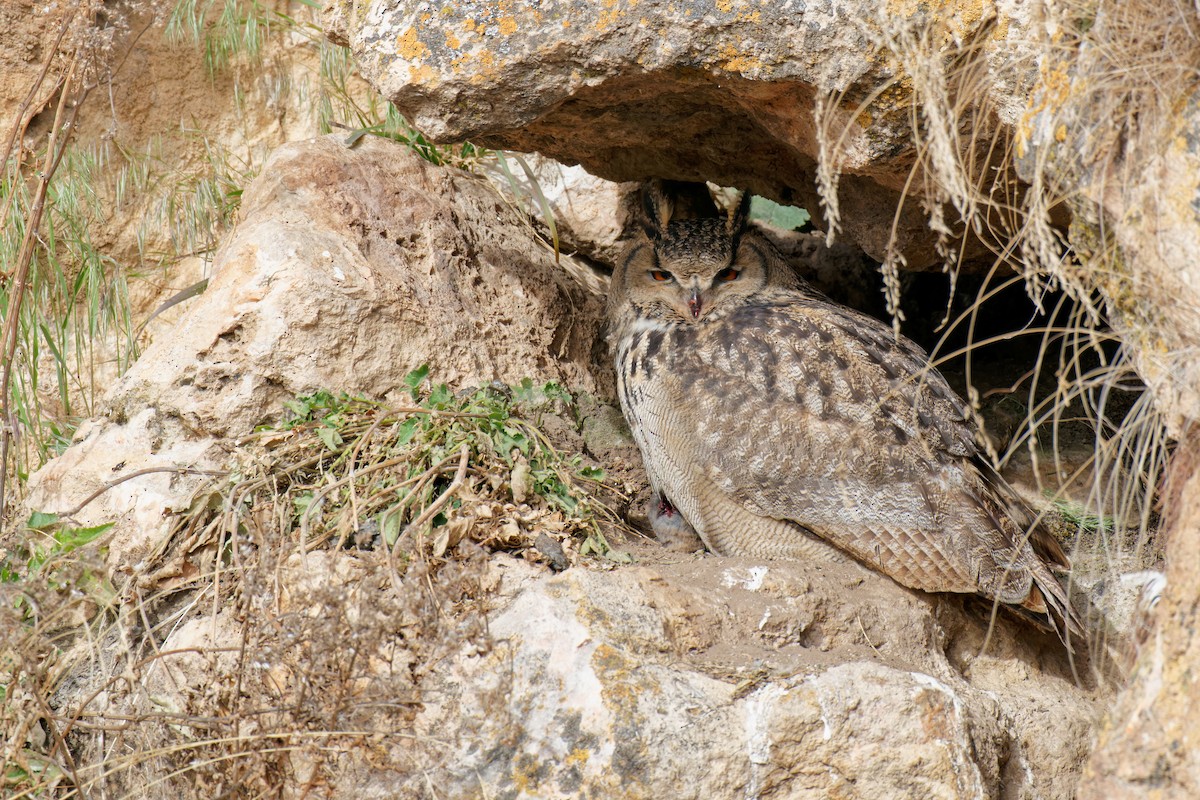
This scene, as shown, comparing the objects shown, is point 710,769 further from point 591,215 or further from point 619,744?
point 591,215

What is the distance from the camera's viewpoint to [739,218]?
13.3 ft

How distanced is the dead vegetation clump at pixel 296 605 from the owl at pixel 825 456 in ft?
1.20

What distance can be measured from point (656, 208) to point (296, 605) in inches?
84.3

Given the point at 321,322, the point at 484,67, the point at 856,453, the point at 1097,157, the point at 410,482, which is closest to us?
the point at 1097,157

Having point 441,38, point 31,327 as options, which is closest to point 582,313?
point 441,38

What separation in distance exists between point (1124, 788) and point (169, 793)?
1977 millimetres

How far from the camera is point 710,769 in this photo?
2.48m

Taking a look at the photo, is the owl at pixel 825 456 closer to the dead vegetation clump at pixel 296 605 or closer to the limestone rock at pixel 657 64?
the dead vegetation clump at pixel 296 605

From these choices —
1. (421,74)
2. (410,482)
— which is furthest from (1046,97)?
(410,482)

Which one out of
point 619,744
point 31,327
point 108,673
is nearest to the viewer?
point 619,744

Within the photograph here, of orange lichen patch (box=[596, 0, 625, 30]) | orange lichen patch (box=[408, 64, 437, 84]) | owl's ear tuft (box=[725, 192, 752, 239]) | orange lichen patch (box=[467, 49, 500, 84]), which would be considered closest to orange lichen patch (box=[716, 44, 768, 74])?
orange lichen patch (box=[596, 0, 625, 30])

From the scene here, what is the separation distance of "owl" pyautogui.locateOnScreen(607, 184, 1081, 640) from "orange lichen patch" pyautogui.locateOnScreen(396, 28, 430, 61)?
1.21m

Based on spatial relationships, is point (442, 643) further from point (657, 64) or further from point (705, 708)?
point (657, 64)

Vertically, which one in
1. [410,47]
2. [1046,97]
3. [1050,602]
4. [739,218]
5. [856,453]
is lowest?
[1050,602]
